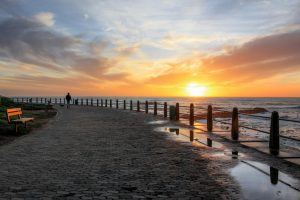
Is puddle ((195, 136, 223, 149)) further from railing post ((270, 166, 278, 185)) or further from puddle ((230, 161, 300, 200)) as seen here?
railing post ((270, 166, 278, 185))

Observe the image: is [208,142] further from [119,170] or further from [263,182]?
[263,182]

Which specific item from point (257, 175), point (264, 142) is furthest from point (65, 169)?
point (264, 142)

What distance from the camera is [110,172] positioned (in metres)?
8.44

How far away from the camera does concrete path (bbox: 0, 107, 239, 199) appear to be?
6660 mm

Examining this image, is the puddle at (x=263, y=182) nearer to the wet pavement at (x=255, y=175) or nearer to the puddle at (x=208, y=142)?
the wet pavement at (x=255, y=175)

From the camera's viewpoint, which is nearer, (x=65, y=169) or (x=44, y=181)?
(x=44, y=181)

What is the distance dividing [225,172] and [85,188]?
3.22 metres

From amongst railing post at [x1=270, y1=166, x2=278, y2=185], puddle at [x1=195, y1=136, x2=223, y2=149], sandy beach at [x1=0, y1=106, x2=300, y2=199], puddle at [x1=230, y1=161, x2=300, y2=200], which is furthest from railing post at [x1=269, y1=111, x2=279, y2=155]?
railing post at [x1=270, y1=166, x2=278, y2=185]

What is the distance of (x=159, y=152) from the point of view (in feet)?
37.7

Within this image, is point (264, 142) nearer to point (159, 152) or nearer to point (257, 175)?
point (159, 152)

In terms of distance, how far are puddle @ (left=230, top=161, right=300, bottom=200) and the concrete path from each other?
27 centimetres

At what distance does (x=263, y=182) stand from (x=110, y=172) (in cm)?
328

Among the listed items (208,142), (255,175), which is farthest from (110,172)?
(208,142)

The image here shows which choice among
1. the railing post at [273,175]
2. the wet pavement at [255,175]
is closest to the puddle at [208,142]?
Result: the wet pavement at [255,175]
